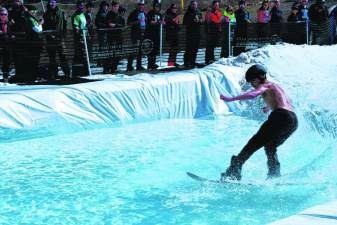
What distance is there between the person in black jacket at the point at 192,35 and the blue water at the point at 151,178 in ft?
14.8

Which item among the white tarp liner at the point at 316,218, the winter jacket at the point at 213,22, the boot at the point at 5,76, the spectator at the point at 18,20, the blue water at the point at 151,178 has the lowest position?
the blue water at the point at 151,178

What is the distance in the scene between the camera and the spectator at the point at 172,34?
14.3 metres

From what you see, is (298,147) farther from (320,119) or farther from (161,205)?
(161,205)

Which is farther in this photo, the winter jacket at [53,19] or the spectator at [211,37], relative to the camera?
the spectator at [211,37]

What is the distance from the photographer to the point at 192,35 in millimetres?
14734

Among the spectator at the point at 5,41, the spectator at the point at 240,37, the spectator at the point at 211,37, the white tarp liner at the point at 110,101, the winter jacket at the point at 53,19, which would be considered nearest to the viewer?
the white tarp liner at the point at 110,101

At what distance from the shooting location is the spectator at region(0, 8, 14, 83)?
37.9ft

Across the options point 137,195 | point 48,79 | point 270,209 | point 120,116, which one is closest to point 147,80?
point 120,116

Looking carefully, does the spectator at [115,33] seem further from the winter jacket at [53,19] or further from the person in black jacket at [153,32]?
the winter jacket at [53,19]

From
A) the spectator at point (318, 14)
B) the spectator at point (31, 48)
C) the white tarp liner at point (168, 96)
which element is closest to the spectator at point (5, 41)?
the spectator at point (31, 48)

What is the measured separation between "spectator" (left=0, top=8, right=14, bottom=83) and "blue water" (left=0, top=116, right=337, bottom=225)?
2.71m

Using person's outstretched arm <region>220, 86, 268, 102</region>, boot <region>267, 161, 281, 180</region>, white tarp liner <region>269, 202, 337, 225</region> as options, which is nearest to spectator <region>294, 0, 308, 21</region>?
boot <region>267, 161, 281, 180</region>

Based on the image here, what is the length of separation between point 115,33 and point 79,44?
93 centimetres

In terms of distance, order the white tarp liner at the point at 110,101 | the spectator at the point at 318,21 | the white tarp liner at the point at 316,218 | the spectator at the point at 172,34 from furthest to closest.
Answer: the spectator at the point at 318,21 → the spectator at the point at 172,34 → the white tarp liner at the point at 110,101 → the white tarp liner at the point at 316,218
